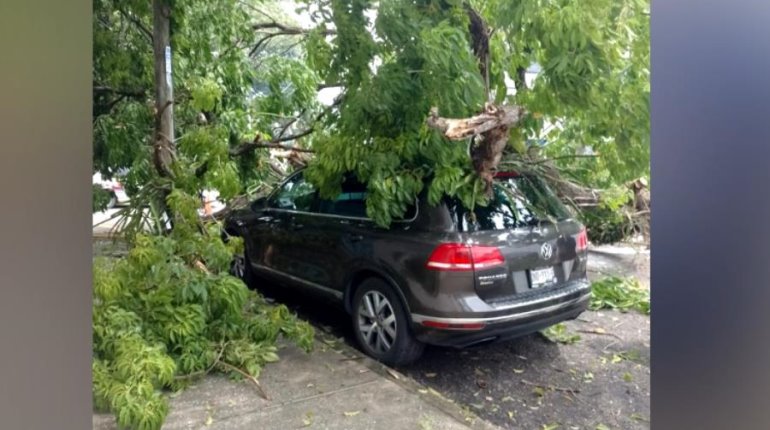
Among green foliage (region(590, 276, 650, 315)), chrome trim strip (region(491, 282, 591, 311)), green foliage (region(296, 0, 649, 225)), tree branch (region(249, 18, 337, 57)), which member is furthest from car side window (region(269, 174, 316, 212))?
green foliage (region(590, 276, 650, 315))

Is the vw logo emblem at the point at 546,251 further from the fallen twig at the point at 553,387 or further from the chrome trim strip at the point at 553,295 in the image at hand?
the fallen twig at the point at 553,387

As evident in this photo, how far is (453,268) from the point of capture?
2.59 metres

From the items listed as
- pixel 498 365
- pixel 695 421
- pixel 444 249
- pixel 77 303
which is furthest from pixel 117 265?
pixel 695 421

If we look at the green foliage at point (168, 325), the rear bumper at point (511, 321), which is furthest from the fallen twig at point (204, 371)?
the rear bumper at point (511, 321)

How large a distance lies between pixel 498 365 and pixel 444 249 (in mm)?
792

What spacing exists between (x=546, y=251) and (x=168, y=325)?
1784 mm

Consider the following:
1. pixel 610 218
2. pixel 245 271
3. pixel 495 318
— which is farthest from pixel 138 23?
pixel 610 218

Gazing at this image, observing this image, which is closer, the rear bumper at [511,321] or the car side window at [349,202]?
the rear bumper at [511,321]

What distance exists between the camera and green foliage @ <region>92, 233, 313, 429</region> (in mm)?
2225

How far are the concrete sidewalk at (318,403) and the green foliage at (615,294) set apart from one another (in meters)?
1.22

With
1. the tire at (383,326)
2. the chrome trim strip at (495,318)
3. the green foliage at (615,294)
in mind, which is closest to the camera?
the chrome trim strip at (495,318)

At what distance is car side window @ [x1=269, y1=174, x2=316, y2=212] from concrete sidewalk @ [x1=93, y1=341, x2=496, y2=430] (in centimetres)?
99

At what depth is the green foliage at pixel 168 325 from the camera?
222 centimetres

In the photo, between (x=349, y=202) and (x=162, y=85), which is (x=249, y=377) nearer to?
(x=349, y=202)
